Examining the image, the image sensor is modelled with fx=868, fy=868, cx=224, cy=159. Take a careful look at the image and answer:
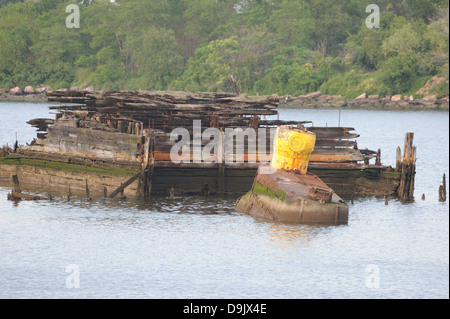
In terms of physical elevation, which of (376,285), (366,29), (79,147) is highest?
(366,29)

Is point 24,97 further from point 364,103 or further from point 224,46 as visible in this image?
point 364,103

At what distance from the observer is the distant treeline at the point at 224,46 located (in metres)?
117

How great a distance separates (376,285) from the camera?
2325cm

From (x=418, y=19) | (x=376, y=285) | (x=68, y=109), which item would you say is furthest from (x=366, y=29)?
(x=376, y=285)

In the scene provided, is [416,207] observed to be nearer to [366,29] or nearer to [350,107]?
[350,107]

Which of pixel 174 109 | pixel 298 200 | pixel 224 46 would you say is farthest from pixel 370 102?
pixel 298 200

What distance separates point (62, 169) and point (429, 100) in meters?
81.4

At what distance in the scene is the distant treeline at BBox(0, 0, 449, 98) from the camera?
4616 inches

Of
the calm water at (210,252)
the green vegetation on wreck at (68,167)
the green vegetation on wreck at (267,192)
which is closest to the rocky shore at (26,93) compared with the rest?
the green vegetation on wreck at (68,167)

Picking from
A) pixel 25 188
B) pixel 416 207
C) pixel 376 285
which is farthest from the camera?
pixel 25 188

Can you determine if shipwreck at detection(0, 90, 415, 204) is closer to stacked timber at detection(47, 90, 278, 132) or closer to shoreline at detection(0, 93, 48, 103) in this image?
stacked timber at detection(47, 90, 278, 132)

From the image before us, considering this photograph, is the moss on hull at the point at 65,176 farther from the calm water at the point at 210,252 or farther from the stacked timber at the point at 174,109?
the stacked timber at the point at 174,109

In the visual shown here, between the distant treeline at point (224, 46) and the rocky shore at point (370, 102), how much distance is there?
1.62 m

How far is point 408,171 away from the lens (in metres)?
34.7
